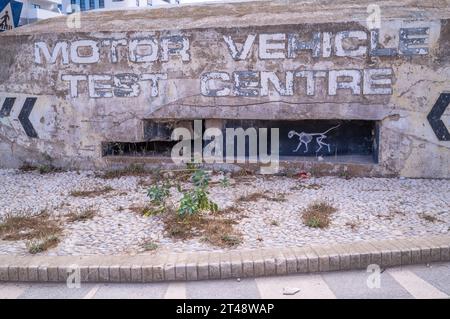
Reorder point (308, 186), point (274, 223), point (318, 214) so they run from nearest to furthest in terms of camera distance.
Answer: point (274, 223) < point (318, 214) < point (308, 186)

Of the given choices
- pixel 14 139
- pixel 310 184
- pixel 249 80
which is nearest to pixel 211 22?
pixel 249 80

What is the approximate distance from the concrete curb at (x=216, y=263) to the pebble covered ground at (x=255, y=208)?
0.27 m

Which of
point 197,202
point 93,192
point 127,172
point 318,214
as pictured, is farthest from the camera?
point 127,172

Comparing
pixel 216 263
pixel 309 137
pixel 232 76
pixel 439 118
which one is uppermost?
pixel 232 76

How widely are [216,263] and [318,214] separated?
1.85 metres

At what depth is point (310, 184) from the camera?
6887mm

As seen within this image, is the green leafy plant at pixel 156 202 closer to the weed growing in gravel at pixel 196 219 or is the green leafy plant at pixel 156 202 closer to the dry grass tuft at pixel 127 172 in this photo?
the weed growing in gravel at pixel 196 219

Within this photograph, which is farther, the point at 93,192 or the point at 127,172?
the point at 127,172

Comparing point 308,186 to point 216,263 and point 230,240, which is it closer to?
point 230,240

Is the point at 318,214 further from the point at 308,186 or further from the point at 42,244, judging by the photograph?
the point at 42,244

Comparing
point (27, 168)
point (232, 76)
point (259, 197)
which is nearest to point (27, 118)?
point (27, 168)

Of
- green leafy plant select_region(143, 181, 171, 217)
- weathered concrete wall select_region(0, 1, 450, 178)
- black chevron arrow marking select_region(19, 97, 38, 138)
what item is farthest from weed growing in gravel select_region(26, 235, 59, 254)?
black chevron arrow marking select_region(19, 97, 38, 138)

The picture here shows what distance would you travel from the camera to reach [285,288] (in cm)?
365

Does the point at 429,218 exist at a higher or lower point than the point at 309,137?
lower
